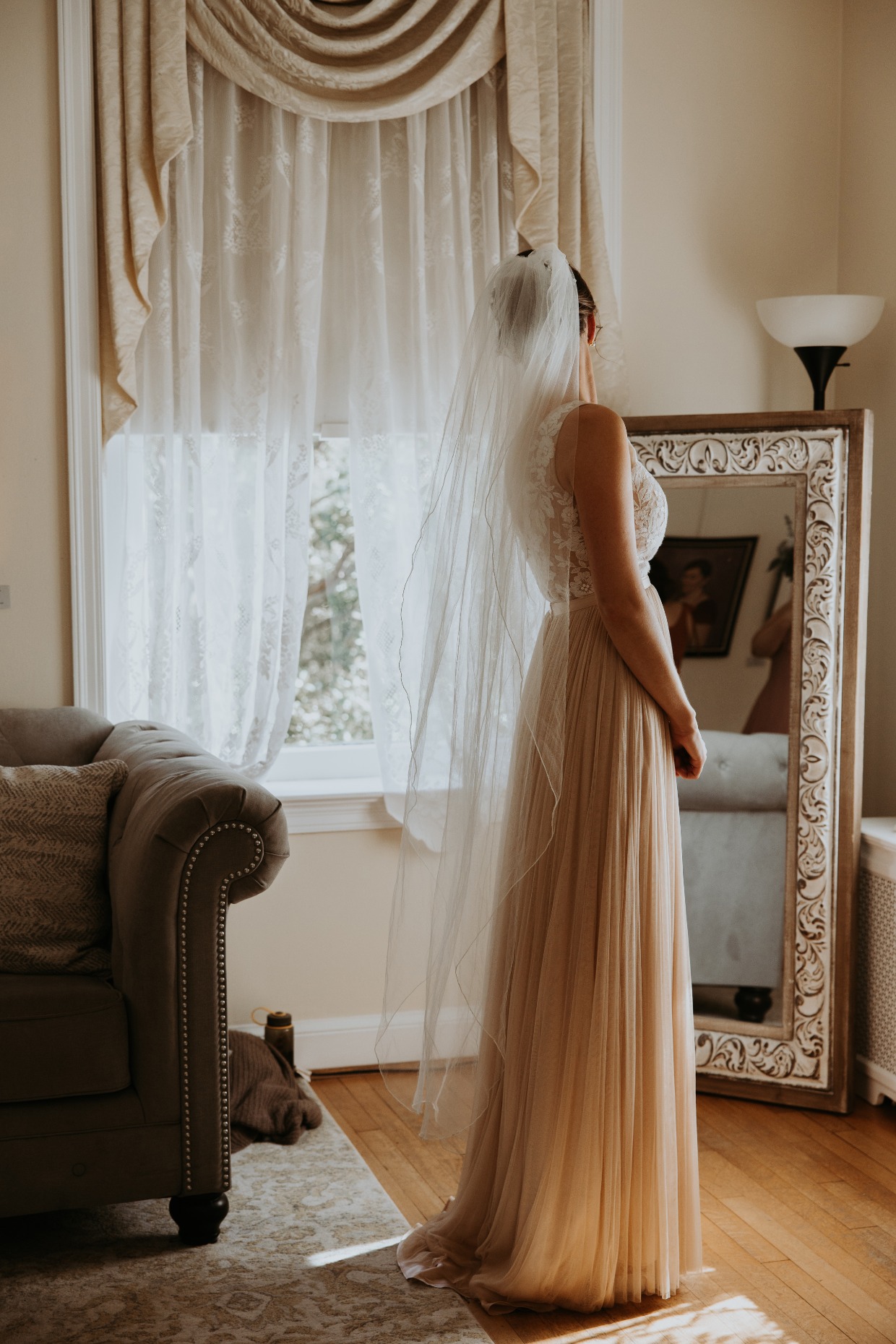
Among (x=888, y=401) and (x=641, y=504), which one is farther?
(x=888, y=401)

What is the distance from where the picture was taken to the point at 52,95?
3.10m

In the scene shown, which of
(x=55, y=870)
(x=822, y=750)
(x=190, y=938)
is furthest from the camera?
(x=822, y=750)

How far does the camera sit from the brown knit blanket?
2902mm

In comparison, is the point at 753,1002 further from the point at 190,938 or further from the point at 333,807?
the point at 190,938

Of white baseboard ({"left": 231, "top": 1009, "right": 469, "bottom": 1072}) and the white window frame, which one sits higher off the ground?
the white window frame

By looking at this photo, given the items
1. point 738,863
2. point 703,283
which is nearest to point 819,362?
point 703,283

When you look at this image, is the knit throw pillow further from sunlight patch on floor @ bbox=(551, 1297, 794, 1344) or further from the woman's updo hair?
the woman's updo hair

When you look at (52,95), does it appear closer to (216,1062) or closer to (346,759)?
(346,759)

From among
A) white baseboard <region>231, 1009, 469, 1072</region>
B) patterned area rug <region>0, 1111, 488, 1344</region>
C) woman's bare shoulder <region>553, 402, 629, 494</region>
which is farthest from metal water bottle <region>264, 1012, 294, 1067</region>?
woman's bare shoulder <region>553, 402, 629, 494</region>

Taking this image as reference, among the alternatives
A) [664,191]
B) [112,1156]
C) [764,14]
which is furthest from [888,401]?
[112,1156]

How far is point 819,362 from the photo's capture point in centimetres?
336

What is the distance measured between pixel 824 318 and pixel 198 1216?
→ 8.46 feet

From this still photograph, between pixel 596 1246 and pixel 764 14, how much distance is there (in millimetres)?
3261

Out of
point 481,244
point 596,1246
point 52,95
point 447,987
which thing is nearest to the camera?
point 596,1246
